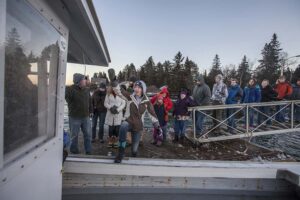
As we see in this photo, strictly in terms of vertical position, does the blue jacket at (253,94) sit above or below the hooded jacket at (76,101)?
above

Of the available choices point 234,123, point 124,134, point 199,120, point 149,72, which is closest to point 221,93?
point 199,120

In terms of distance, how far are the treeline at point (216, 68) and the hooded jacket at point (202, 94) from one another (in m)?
50.0

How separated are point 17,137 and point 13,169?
0.83ft

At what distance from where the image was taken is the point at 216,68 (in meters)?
87.2

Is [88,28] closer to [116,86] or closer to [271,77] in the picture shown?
[116,86]

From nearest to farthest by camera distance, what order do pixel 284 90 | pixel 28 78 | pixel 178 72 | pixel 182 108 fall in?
pixel 28 78 → pixel 182 108 → pixel 284 90 → pixel 178 72

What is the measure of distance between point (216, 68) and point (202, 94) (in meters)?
84.1

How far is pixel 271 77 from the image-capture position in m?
59.1

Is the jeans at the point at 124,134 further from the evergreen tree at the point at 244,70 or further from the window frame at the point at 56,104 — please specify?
the evergreen tree at the point at 244,70

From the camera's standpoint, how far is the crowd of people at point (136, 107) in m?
4.48

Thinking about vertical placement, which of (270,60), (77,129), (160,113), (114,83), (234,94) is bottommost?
(77,129)

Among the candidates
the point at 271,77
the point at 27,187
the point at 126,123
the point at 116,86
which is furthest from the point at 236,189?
the point at 271,77

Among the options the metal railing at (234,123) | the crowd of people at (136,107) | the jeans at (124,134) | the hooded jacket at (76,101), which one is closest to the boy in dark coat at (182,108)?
the crowd of people at (136,107)

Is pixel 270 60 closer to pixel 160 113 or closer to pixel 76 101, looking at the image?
Answer: pixel 160 113
